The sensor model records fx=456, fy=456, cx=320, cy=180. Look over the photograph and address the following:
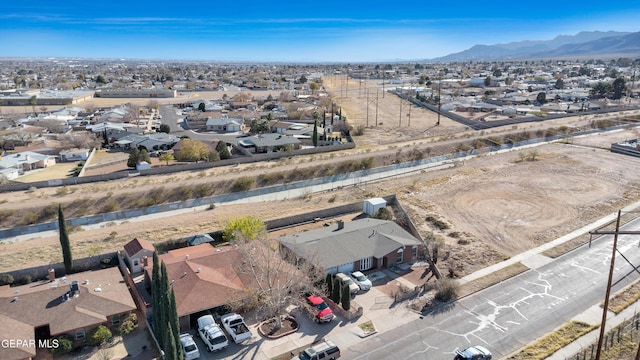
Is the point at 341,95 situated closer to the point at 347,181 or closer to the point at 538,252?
the point at 347,181

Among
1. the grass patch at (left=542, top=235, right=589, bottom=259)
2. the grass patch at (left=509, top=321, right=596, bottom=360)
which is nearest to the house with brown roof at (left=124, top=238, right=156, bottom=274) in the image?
the grass patch at (left=509, top=321, right=596, bottom=360)

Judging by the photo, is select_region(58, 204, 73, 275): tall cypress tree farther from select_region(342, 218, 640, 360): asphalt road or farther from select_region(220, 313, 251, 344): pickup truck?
select_region(342, 218, 640, 360): asphalt road

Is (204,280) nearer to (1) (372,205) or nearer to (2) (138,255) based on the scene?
(2) (138,255)

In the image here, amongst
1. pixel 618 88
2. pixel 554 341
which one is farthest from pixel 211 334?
pixel 618 88

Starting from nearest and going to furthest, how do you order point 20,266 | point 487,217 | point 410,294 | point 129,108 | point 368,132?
point 410,294
point 20,266
point 487,217
point 368,132
point 129,108

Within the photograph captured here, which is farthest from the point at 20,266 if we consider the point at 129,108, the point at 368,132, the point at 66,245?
the point at 129,108
